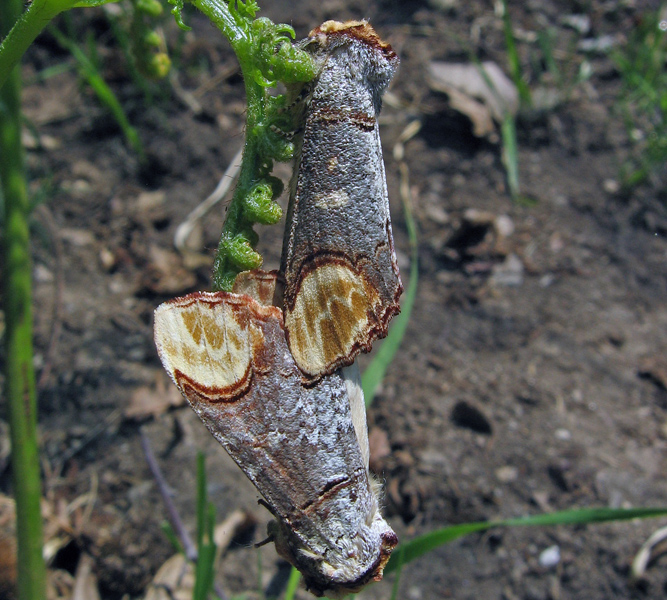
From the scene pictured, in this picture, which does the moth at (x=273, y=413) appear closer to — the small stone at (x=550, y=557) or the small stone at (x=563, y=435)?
the small stone at (x=550, y=557)

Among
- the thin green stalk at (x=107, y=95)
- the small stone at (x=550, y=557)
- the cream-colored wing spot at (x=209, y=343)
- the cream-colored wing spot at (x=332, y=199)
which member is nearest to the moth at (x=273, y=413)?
the cream-colored wing spot at (x=209, y=343)

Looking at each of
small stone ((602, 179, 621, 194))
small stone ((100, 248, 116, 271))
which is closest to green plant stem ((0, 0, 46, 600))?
small stone ((100, 248, 116, 271))

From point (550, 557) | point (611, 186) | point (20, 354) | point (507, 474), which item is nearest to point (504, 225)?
point (611, 186)

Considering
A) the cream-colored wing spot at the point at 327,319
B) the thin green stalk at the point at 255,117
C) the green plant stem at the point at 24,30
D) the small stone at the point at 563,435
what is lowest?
the small stone at the point at 563,435

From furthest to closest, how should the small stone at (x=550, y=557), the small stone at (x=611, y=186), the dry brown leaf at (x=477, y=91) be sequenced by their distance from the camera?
the dry brown leaf at (x=477, y=91)
the small stone at (x=611, y=186)
the small stone at (x=550, y=557)

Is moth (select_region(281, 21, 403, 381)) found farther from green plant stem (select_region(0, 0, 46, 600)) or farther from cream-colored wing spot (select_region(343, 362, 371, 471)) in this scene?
green plant stem (select_region(0, 0, 46, 600))

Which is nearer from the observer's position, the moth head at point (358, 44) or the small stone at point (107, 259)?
the moth head at point (358, 44)
